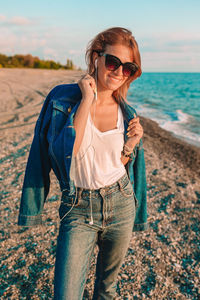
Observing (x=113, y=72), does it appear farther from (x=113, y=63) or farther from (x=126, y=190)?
(x=126, y=190)

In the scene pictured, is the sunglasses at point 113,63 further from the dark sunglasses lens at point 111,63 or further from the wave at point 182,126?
the wave at point 182,126

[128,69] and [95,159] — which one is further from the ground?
[128,69]

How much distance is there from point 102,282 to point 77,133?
1410 mm

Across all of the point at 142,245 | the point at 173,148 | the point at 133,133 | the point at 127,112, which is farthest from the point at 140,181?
the point at 173,148

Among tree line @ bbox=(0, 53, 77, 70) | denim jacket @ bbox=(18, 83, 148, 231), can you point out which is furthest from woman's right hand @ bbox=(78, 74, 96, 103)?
tree line @ bbox=(0, 53, 77, 70)

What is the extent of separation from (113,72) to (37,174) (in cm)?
108

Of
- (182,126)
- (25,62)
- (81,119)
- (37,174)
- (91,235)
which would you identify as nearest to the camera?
(81,119)

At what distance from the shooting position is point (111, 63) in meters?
2.15

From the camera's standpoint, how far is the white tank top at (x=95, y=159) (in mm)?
1976

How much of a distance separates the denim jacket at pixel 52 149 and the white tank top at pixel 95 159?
0.11 meters

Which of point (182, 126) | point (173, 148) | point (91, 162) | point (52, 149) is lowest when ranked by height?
point (173, 148)

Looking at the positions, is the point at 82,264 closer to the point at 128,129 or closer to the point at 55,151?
the point at 55,151

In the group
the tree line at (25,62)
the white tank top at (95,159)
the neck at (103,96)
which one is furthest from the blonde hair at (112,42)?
the tree line at (25,62)

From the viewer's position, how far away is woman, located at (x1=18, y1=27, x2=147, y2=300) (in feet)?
6.20
